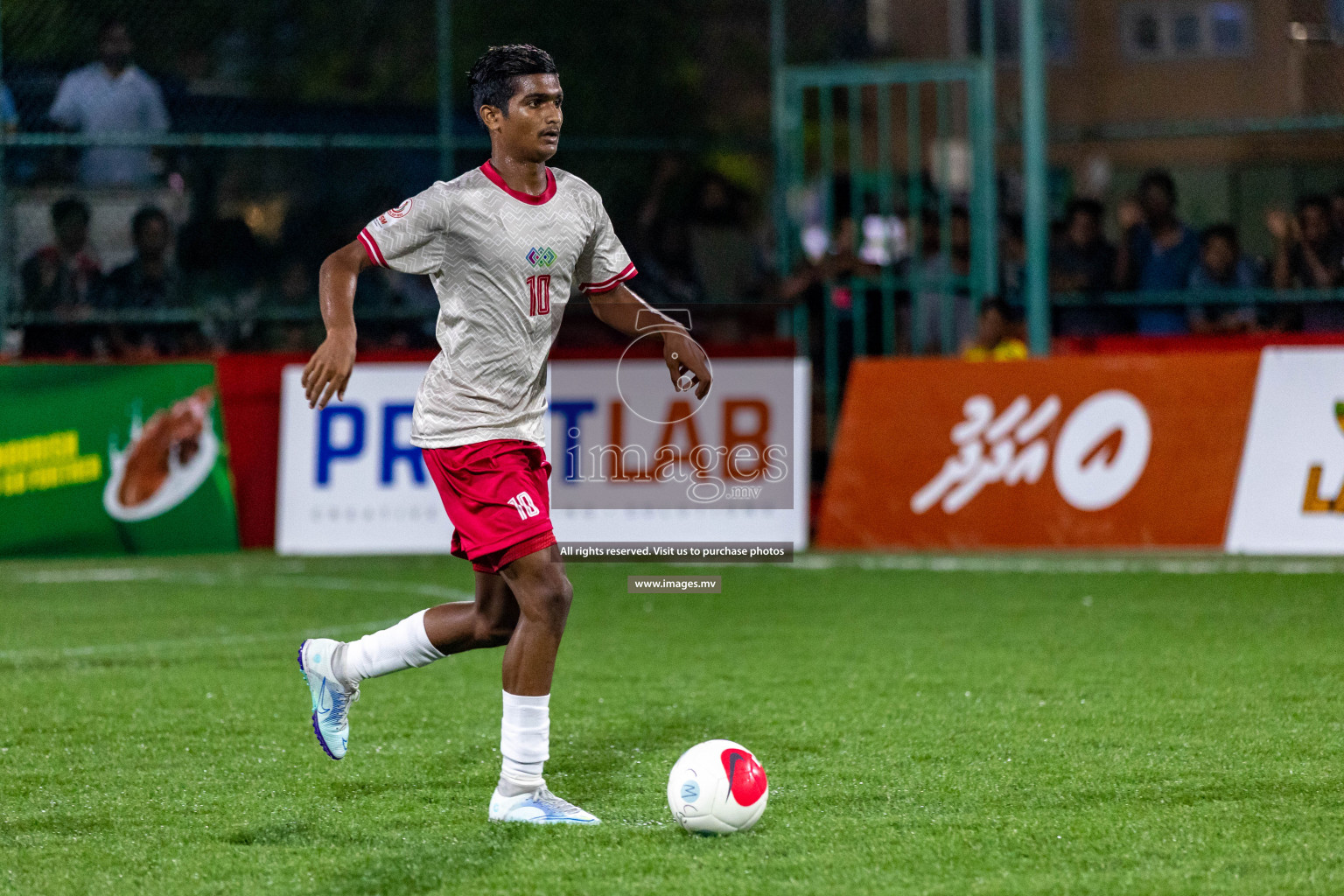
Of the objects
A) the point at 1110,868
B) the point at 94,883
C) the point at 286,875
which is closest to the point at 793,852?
the point at 1110,868

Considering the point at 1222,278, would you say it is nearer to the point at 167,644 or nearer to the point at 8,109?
the point at 167,644

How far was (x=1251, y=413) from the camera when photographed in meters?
11.8

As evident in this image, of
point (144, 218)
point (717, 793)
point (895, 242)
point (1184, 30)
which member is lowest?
point (717, 793)

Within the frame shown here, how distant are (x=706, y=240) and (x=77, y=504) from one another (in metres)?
5.55

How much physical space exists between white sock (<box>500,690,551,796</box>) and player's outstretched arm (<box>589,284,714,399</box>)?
100 cm

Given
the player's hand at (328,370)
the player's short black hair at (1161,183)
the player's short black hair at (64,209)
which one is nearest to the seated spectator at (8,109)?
the player's short black hair at (64,209)

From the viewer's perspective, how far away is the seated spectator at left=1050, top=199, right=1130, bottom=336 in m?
14.1

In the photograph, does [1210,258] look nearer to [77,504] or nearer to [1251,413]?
[1251,413]

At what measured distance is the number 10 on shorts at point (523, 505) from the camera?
5.18 metres

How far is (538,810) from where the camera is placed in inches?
200

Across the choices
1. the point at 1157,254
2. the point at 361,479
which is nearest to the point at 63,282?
the point at 361,479

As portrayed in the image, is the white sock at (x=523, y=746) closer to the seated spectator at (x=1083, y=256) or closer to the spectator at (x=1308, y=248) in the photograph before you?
the spectator at (x=1308, y=248)

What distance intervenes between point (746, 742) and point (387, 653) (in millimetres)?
1330

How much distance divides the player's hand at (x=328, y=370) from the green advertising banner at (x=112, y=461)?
820 centimetres
